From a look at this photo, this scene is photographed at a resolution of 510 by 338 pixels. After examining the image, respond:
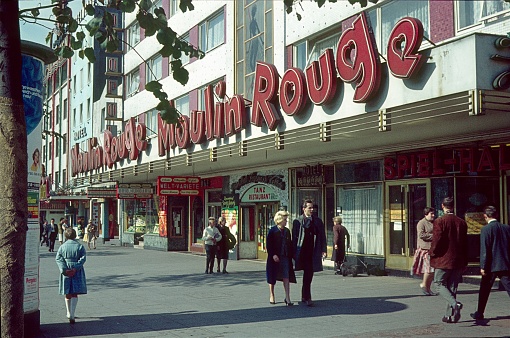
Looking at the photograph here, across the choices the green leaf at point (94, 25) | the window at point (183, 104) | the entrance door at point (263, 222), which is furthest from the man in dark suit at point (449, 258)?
the window at point (183, 104)

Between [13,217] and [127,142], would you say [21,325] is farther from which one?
[127,142]

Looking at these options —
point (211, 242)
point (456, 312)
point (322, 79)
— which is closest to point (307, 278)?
point (456, 312)

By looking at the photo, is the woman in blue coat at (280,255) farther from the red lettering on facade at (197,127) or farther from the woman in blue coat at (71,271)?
the red lettering on facade at (197,127)

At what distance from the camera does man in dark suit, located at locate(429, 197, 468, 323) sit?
937 centimetres

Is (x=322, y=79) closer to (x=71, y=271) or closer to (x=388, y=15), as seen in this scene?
(x=388, y=15)

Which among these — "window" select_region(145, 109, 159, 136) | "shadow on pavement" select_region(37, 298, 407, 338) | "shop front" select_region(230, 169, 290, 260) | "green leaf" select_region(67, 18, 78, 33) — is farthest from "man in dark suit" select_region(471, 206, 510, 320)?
"window" select_region(145, 109, 159, 136)

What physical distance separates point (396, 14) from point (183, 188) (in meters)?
13.6

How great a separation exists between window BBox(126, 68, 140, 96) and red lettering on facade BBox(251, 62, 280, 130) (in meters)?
17.9

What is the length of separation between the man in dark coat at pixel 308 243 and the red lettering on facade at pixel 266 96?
17.4 ft

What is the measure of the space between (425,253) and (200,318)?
5318 mm

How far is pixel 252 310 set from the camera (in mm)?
11109

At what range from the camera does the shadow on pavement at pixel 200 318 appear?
946cm

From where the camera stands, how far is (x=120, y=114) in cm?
4181

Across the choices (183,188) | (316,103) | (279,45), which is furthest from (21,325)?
(183,188)
